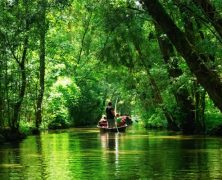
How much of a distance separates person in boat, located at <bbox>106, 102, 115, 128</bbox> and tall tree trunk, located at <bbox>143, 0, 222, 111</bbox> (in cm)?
2347

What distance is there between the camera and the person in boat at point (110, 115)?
34503 mm

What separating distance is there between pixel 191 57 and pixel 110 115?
24865 mm

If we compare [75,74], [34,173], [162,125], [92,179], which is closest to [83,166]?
[34,173]

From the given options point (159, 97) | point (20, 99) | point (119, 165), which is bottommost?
point (119, 165)

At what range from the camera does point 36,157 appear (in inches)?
687

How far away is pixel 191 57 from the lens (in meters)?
10.7

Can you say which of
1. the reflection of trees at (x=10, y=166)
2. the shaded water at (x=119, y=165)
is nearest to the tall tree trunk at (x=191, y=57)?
the shaded water at (x=119, y=165)

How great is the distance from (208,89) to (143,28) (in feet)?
86.9

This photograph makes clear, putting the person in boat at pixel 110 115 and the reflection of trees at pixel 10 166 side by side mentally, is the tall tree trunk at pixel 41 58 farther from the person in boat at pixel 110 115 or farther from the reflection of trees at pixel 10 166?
the reflection of trees at pixel 10 166

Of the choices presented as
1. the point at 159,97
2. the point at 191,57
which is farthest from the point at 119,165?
the point at 159,97

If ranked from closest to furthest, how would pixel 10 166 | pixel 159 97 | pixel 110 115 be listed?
1. pixel 10 166
2. pixel 110 115
3. pixel 159 97

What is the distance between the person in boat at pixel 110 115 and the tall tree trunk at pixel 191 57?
924 inches

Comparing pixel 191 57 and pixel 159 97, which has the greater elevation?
pixel 159 97

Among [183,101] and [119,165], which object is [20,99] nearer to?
[183,101]
